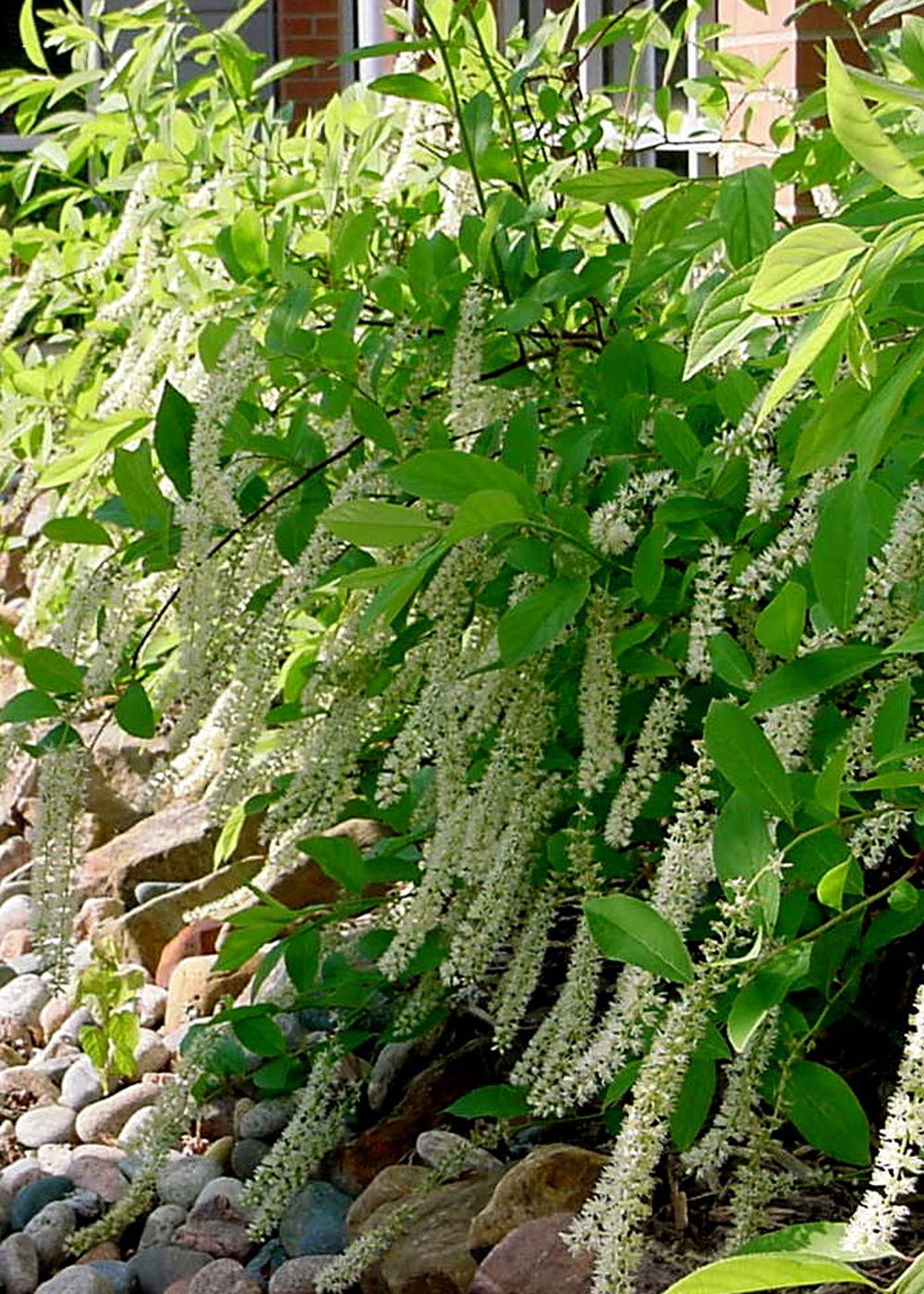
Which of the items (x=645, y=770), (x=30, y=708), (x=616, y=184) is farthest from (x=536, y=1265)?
(x=616, y=184)

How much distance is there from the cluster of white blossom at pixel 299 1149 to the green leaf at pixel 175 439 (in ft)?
2.87

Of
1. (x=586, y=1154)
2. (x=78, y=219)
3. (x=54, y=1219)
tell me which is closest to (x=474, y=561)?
(x=586, y=1154)

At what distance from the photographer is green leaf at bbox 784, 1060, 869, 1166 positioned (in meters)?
1.79

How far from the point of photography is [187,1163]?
3076mm

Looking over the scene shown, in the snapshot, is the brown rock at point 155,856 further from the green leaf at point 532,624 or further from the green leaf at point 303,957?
the green leaf at point 532,624

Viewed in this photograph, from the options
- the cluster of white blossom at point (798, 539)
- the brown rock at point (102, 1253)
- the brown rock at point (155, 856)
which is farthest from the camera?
the brown rock at point (155, 856)

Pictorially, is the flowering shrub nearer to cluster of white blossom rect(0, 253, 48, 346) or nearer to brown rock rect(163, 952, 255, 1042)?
cluster of white blossom rect(0, 253, 48, 346)

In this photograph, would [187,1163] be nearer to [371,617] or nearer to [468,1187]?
[468,1187]

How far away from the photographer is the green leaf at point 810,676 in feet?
4.91

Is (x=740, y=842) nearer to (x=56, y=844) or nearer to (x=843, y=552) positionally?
(x=843, y=552)

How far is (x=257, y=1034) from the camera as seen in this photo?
2.71 meters

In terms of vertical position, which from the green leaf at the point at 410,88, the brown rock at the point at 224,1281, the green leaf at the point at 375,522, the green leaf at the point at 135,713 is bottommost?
the brown rock at the point at 224,1281

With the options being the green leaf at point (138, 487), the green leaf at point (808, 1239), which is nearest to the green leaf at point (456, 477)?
the green leaf at point (138, 487)

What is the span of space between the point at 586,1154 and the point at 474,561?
83cm
